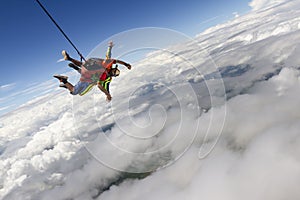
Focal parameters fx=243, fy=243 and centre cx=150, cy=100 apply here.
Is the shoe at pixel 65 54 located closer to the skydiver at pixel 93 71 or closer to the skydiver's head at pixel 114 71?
the skydiver at pixel 93 71

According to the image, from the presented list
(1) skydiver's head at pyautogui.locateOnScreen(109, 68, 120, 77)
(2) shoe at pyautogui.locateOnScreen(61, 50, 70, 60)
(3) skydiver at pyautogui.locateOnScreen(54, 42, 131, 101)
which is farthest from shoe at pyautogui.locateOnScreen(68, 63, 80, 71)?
(1) skydiver's head at pyautogui.locateOnScreen(109, 68, 120, 77)

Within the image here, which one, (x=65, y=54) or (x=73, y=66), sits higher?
(x=65, y=54)

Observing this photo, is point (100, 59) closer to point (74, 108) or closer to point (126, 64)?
point (126, 64)

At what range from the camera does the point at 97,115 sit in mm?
11617

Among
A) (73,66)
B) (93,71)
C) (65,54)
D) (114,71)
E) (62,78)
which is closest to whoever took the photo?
(65,54)

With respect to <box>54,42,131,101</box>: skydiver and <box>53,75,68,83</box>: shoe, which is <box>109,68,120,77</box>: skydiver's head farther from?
<box>53,75,68,83</box>: shoe

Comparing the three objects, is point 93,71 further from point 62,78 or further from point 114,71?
point 62,78

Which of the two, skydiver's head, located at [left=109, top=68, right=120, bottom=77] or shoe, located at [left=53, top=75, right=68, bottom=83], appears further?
shoe, located at [left=53, top=75, right=68, bottom=83]

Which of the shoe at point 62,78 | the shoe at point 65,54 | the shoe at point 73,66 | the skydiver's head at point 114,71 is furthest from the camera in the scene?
the shoe at point 62,78

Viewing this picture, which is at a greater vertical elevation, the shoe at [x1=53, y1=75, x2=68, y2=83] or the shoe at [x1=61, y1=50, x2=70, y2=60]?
the shoe at [x1=61, y1=50, x2=70, y2=60]

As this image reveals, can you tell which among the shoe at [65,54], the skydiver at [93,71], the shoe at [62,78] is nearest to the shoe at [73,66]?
the skydiver at [93,71]

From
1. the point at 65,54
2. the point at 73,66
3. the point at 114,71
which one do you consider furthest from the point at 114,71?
the point at 65,54

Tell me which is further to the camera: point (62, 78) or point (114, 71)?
point (62, 78)

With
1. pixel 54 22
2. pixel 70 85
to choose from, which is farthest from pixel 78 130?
pixel 54 22
